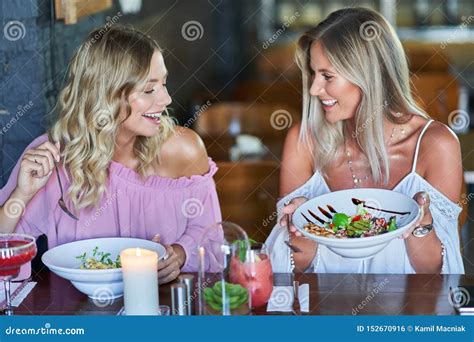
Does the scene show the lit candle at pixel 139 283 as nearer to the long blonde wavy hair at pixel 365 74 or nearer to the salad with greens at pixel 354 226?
the salad with greens at pixel 354 226

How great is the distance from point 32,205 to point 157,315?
0.77m

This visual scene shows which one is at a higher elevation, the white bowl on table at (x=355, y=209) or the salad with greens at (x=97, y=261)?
the white bowl on table at (x=355, y=209)

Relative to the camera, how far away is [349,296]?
2951 mm

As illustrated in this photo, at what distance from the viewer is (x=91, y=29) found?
3.25 meters

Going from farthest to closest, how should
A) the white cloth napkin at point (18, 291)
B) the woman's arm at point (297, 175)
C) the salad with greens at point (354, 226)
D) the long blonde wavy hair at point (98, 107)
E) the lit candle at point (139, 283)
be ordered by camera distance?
the woman's arm at point (297, 175) → the long blonde wavy hair at point (98, 107) → the salad with greens at point (354, 226) → the white cloth napkin at point (18, 291) → the lit candle at point (139, 283)

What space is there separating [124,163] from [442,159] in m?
1.13

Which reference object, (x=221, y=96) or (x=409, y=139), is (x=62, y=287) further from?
(x=409, y=139)

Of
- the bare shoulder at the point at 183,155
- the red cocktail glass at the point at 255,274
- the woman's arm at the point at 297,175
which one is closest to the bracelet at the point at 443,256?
the woman's arm at the point at 297,175

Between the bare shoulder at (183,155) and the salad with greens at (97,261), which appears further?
the bare shoulder at (183,155)

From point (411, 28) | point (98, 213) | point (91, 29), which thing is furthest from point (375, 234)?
A: point (91, 29)

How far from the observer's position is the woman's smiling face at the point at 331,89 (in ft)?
10.5

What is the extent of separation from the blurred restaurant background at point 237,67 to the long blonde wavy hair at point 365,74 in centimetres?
3

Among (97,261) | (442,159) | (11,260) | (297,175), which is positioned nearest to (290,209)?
(297,175)

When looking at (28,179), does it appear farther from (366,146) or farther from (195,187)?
(366,146)
